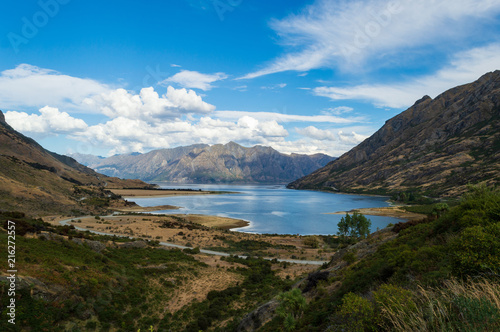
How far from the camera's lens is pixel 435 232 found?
17.9m

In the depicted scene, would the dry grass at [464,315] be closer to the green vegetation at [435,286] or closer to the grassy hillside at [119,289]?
the green vegetation at [435,286]

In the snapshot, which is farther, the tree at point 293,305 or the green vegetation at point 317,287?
the tree at point 293,305

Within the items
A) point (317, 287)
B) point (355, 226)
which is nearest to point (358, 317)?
point (317, 287)

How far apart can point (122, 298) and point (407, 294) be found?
26277 mm

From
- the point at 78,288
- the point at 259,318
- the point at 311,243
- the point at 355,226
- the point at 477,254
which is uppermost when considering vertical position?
the point at 477,254

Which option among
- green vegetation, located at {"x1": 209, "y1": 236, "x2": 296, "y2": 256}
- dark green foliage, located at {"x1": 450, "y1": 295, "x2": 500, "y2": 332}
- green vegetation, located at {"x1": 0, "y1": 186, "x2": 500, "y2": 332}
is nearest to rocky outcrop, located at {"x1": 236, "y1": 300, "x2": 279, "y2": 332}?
green vegetation, located at {"x1": 0, "y1": 186, "x2": 500, "y2": 332}

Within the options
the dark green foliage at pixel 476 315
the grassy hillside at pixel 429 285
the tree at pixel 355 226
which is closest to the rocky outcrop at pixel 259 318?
the grassy hillside at pixel 429 285

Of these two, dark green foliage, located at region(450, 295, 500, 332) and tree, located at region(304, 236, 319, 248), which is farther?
tree, located at region(304, 236, 319, 248)

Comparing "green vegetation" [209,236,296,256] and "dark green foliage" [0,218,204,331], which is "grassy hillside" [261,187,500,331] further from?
"green vegetation" [209,236,296,256]

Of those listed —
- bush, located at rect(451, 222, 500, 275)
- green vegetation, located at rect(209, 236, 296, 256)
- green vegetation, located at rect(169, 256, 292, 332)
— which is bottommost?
green vegetation, located at rect(209, 236, 296, 256)

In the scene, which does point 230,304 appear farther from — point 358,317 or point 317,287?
point 358,317

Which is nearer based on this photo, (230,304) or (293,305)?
(293,305)

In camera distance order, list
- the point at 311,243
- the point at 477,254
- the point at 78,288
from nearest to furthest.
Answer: the point at 477,254 → the point at 78,288 → the point at 311,243

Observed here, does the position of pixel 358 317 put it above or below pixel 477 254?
below
